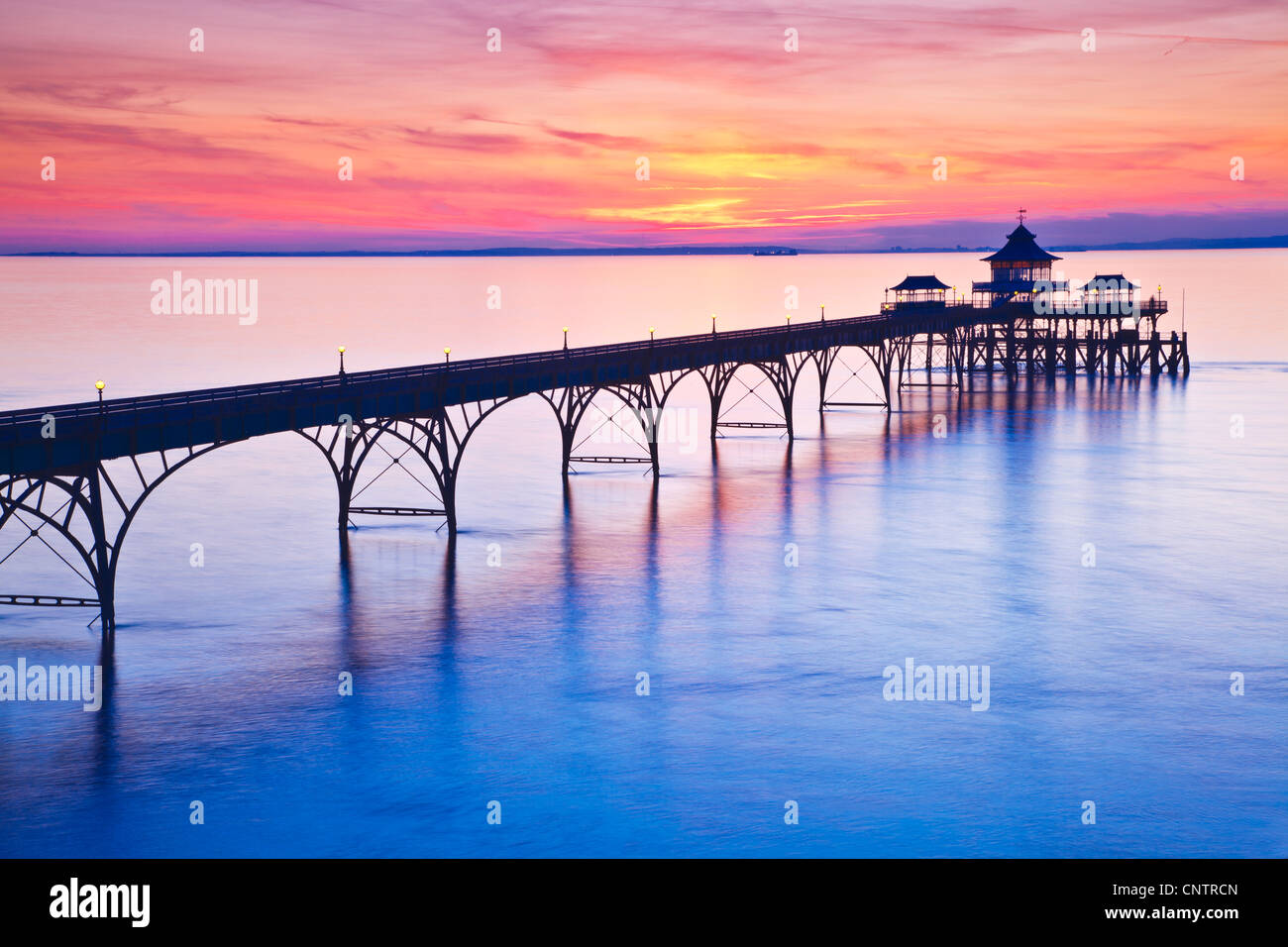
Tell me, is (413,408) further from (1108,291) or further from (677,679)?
(1108,291)

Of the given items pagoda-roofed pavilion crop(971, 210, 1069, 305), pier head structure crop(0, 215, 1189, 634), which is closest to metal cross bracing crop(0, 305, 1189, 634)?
pier head structure crop(0, 215, 1189, 634)

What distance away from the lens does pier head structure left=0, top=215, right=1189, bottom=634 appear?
126ft

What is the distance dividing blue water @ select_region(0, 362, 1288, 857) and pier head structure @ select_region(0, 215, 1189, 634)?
303 cm

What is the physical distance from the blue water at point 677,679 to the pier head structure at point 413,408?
3.03m

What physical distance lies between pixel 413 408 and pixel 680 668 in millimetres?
18525

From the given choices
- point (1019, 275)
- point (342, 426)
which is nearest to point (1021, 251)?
point (1019, 275)

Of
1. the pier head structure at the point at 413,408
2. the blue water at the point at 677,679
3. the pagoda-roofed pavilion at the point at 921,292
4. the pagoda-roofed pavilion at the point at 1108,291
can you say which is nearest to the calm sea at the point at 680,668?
the blue water at the point at 677,679

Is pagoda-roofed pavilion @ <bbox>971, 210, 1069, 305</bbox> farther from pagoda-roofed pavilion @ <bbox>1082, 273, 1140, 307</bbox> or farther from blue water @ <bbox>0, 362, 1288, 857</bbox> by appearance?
blue water @ <bbox>0, 362, 1288, 857</bbox>

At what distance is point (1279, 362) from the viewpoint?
14325cm

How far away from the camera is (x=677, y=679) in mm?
38719

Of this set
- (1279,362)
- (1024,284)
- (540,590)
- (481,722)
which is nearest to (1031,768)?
(481,722)

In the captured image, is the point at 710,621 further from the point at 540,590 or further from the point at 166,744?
the point at 166,744

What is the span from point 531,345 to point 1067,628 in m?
116
